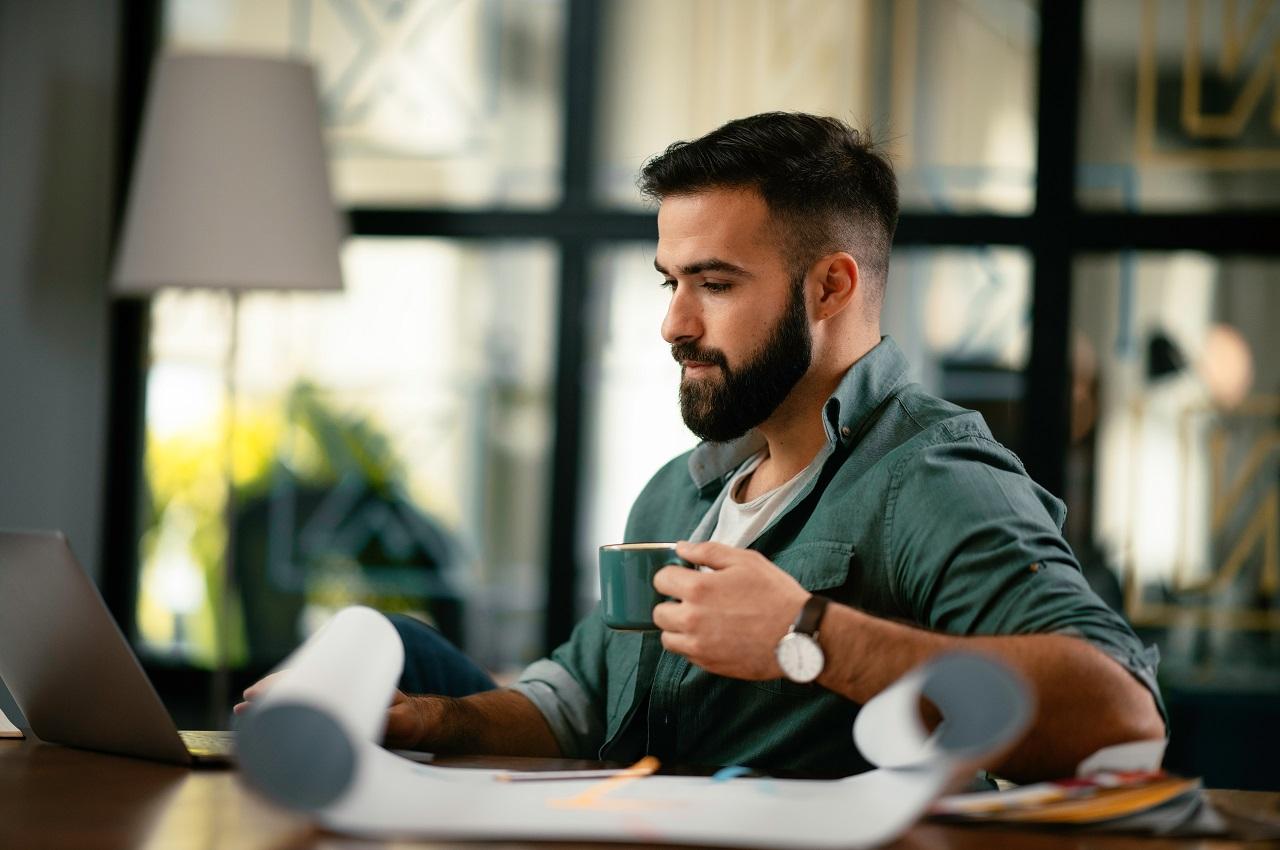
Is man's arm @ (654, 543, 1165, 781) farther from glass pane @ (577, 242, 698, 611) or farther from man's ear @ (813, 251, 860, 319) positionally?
glass pane @ (577, 242, 698, 611)

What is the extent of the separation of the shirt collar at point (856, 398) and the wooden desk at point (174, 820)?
0.60 meters

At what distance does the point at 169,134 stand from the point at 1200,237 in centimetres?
224

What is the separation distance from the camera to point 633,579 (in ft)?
4.17

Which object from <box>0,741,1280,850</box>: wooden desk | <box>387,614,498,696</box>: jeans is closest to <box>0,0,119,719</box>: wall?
<box>387,614,498,696</box>: jeans

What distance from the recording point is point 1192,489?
3.24 metres

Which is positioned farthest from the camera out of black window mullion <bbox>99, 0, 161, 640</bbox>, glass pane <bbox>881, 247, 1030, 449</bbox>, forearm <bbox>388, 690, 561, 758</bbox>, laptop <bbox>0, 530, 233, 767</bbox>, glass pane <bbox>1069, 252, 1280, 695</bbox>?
black window mullion <bbox>99, 0, 161, 640</bbox>

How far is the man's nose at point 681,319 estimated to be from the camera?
5.76 ft

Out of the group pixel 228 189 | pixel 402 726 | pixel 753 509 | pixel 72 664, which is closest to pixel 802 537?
pixel 753 509

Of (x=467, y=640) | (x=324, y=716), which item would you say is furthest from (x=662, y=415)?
(x=324, y=716)

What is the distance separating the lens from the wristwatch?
122 centimetres

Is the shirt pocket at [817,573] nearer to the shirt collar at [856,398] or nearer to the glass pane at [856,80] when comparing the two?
the shirt collar at [856,398]

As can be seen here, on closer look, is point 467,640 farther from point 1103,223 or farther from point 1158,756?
point 1158,756

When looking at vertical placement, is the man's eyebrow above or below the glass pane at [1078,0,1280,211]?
below

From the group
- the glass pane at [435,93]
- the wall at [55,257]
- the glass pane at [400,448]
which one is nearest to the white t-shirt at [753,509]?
the glass pane at [400,448]
